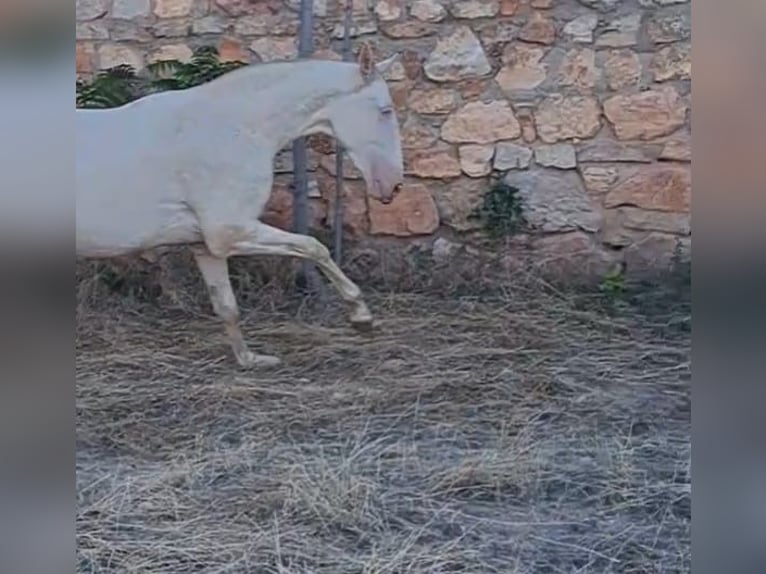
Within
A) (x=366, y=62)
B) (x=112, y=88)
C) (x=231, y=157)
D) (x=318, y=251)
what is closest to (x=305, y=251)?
(x=318, y=251)

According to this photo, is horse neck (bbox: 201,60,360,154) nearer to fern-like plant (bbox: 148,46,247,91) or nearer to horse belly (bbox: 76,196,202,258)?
fern-like plant (bbox: 148,46,247,91)

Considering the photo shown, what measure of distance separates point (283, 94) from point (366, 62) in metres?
0.19

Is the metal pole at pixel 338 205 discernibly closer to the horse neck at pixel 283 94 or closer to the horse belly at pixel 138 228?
the horse neck at pixel 283 94

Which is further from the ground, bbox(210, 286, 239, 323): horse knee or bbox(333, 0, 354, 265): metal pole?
bbox(333, 0, 354, 265): metal pole

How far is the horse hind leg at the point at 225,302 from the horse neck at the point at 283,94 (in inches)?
10.5

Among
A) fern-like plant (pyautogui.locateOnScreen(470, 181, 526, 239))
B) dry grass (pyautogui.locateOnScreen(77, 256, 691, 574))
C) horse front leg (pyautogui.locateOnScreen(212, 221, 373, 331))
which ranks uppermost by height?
fern-like plant (pyautogui.locateOnScreen(470, 181, 526, 239))

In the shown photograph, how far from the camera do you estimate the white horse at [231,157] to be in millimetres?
2312

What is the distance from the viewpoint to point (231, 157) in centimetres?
234

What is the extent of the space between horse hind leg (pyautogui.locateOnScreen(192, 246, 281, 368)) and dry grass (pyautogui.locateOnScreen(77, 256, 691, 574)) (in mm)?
23

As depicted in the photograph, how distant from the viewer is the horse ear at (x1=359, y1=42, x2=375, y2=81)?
2338mm

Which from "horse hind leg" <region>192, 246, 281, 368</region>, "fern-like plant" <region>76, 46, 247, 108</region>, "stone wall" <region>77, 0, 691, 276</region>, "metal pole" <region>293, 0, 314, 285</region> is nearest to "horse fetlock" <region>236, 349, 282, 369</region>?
"horse hind leg" <region>192, 246, 281, 368</region>

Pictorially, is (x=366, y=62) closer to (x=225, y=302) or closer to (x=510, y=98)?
(x=510, y=98)

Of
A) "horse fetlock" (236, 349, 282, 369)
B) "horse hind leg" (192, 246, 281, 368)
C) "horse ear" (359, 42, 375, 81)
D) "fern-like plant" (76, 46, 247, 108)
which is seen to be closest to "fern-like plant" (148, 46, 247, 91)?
"fern-like plant" (76, 46, 247, 108)
